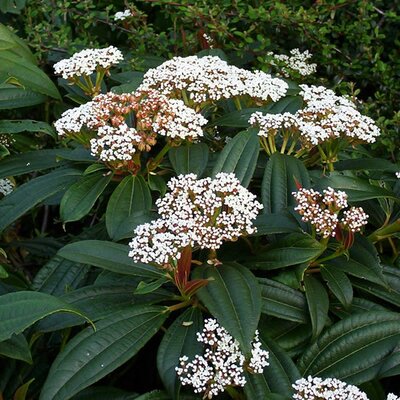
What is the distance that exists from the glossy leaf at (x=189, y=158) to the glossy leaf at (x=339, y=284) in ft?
1.64

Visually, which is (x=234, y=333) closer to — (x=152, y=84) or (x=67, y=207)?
(x=67, y=207)

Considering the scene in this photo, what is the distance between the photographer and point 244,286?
1.74 metres

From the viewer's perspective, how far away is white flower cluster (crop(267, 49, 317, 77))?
298 centimetres

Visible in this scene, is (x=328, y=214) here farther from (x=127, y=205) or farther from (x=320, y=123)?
(x=127, y=205)

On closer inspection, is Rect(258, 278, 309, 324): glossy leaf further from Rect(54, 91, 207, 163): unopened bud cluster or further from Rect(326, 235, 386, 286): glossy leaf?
A: Rect(54, 91, 207, 163): unopened bud cluster

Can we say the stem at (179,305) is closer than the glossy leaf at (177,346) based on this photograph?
No

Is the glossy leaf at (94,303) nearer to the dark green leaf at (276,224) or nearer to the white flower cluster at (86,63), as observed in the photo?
the dark green leaf at (276,224)

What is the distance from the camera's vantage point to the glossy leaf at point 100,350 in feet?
5.19

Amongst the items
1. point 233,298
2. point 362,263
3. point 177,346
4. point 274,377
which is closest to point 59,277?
point 177,346

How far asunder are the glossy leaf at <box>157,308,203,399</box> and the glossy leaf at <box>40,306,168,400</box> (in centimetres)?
5

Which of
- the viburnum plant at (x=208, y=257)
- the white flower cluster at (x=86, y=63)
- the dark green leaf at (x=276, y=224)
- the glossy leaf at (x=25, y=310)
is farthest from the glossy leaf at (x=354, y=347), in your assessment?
the white flower cluster at (x=86, y=63)

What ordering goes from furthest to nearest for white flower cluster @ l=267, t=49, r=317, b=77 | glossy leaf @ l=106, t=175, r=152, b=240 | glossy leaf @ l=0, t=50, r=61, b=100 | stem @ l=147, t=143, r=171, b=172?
white flower cluster @ l=267, t=49, r=317, b=77, glossy leaf @ l=0, t=50, r=61, b=100, stem @ l=147, t=143, r=171, b=172, glossy leaf @ l=106, t=175, r=152, b=240

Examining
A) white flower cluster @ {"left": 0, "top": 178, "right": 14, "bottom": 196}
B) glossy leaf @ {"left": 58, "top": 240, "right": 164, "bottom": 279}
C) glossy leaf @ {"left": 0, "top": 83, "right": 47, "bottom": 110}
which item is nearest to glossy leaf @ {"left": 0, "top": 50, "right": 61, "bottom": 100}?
glossy leaf @ {"left": 0, "top": 83, "right": 47, "bottom": 110}

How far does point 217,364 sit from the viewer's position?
1.59 metres
